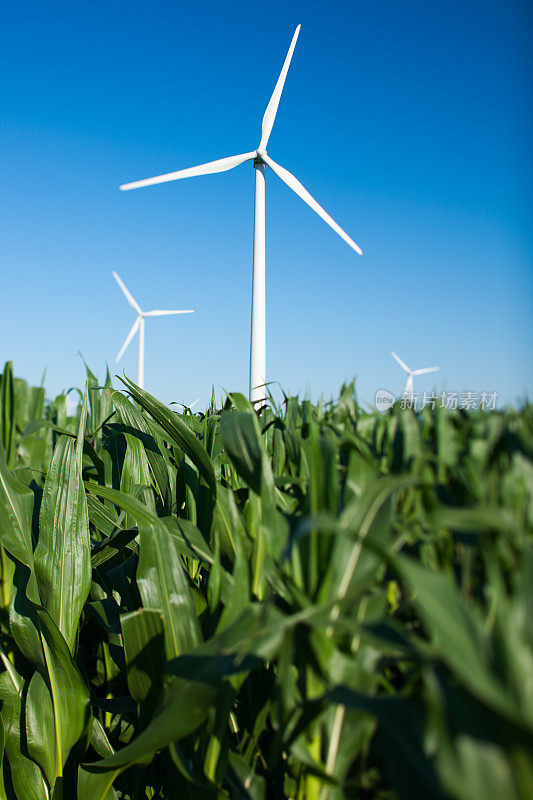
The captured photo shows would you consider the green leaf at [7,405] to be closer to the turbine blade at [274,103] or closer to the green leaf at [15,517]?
the green leaf at [15,517]

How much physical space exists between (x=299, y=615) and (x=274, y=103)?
11.9 m

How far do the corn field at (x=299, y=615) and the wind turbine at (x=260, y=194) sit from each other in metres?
8.61

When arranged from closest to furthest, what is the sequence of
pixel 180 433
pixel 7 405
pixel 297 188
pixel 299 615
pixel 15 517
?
pixel 299 615
pixel 180 433
pixel 15 517
pixel 7 405
pixel 297 188

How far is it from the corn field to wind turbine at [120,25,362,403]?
861 centimetres

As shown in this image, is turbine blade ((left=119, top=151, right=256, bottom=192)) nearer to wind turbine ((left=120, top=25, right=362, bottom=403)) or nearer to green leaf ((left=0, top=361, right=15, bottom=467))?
wind turbine ((left=120, top=25, right=362, bottom=403))

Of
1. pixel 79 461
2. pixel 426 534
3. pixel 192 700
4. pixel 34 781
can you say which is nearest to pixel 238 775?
pixel 192 700

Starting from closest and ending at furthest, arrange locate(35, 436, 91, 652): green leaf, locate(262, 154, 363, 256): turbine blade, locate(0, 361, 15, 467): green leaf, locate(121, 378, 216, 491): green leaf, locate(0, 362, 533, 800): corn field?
locate(0, 362, 533, 800): corn field → locate(121, 378, 216, 491): green leaf → locate(35, 436, 91, 652): green leaf → locate(0, 361, 15, 467): green leaf → locate(262, 154, 363, 256): turbine blade

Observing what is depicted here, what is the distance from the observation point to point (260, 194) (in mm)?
12125

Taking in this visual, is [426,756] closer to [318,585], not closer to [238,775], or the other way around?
[318,585]

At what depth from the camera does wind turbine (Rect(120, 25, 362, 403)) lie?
10.5m

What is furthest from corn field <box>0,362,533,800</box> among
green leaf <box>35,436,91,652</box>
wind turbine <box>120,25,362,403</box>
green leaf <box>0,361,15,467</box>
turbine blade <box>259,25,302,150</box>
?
turbine blade <box>259,25,302,150</box>

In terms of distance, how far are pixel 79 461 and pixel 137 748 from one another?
79cm

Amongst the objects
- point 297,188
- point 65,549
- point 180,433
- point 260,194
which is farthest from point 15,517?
point 260,194

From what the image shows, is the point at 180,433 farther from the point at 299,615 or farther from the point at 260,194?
the point at 260,194
